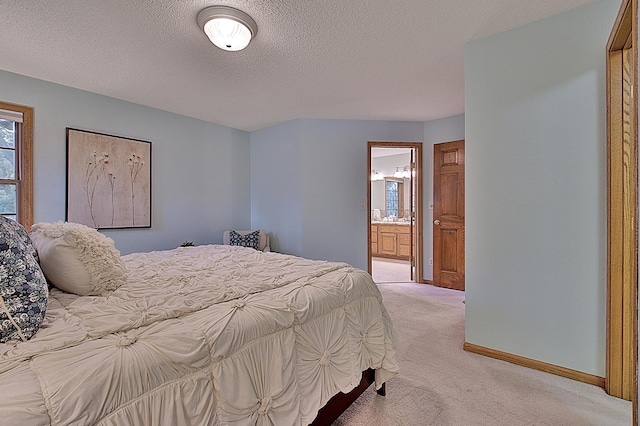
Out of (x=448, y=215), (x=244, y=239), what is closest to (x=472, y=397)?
Result: (x=448, y=215)

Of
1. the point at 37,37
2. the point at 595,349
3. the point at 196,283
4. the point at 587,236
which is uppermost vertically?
the point at 37,37

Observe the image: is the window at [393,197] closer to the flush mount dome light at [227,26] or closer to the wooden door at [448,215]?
the wooden door at [448,215]

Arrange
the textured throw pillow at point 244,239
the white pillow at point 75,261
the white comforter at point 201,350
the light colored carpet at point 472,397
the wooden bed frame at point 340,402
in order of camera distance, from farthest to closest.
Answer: the textured throw pillow at point 244,239 → the light colored carpet at point 472,397 → the wooden bed frame at point 340,402 → the white pillow at point 75,261 → the white comforter at point 201,350

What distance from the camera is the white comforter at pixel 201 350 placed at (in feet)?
2.53

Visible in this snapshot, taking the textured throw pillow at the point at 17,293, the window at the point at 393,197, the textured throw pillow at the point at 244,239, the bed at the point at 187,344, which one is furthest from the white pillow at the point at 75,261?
the window at the point at 393,197

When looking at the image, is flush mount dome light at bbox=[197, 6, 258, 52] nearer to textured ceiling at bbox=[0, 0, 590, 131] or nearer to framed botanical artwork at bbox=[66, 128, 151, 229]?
textured ceiling at bbox=[0, 0, 590, 131]

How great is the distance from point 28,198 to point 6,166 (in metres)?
0.34

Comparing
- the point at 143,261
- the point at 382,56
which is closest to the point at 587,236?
the point at 382,56

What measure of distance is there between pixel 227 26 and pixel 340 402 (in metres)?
2.37

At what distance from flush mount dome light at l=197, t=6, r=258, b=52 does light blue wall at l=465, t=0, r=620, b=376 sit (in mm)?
1731

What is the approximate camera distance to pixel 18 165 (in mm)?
2992

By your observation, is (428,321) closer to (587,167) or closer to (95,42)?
(587,167)

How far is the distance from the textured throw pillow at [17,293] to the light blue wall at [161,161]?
275 centimetres

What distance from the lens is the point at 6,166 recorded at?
2.96 m
